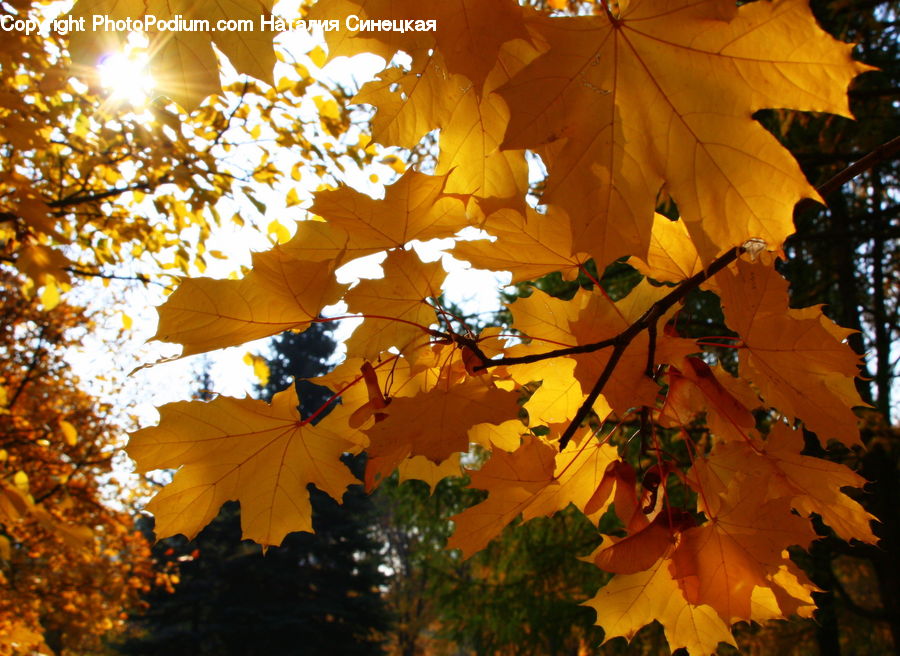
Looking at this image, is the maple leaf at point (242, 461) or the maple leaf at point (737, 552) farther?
the maple leaf at point (242, 461)

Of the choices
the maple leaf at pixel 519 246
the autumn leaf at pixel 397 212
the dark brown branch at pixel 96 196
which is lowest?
the maple leaf at pixel 519 246

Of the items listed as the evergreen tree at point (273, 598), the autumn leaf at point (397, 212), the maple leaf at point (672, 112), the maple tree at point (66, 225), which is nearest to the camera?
the maple leaf at point (672, 112)

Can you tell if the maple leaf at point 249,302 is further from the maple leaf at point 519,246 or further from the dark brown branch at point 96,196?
the dark brown branch at point 96,196

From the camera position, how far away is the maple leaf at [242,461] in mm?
899

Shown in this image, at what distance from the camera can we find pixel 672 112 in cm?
64

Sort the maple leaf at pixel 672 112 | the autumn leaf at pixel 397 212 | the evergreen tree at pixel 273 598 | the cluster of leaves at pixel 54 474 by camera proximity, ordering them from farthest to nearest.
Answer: the evergreen tree at pixel 273 598 < the cluster of leaves at pixel 54 474 < the autumn leaf at pixel 397 212 < the maple leaf at pixel 672 112

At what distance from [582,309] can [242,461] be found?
569 millimetres

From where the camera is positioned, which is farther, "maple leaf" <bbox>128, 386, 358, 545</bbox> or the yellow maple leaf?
"maple leaf" <bbox>128, 386, 358, 545</bbox>

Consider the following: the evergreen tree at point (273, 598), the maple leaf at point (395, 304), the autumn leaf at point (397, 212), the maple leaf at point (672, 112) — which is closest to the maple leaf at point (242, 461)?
the maple leaf at point (395, 304)

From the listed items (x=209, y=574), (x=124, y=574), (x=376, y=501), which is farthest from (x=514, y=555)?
(x=376, y=501)

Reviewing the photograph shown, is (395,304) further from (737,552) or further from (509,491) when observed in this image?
(737,552)

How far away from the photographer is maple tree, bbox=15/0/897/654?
0.62m

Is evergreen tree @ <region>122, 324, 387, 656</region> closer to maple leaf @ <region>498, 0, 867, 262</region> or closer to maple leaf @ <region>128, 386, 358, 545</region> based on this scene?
maple leaf @ <region>128, 386, 358, 545</region>

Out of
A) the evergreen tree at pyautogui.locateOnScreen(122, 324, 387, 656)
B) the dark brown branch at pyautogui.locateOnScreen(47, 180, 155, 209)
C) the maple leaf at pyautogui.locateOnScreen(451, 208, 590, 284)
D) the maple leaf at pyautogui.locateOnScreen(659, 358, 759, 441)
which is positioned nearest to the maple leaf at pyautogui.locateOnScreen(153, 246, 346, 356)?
the maple leaf at pyautogui.locateOnScreen(451, 208, 590, 284)
